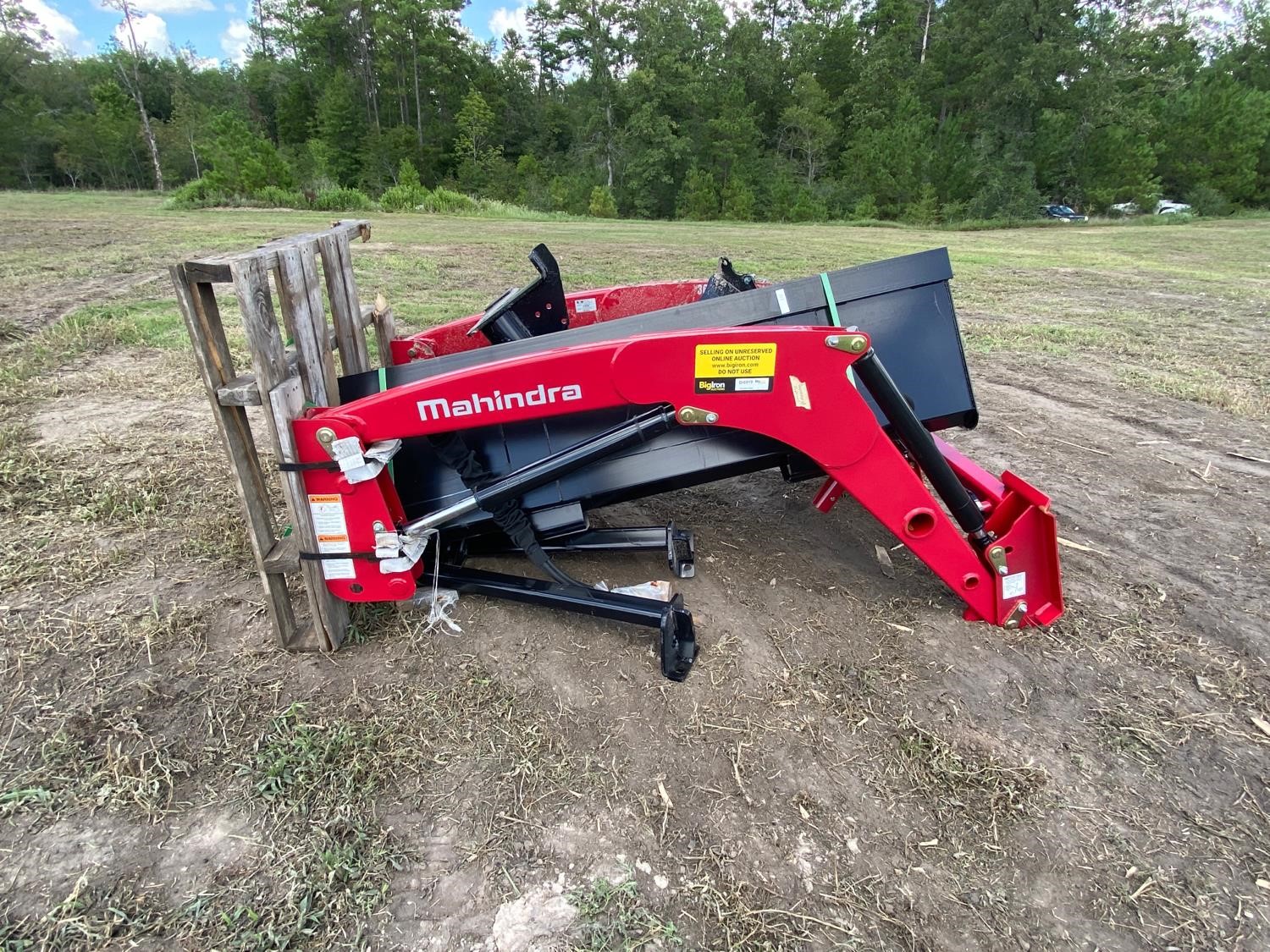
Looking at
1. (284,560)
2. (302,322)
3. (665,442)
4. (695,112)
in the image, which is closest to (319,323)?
(302,322)

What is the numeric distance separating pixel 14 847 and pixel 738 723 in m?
1.98

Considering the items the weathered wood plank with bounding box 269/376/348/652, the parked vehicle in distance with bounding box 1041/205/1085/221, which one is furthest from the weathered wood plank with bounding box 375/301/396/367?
the parked vehicle in distance with bounding box 1041/205/1085/221

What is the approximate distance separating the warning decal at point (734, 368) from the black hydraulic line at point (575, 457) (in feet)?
0.53

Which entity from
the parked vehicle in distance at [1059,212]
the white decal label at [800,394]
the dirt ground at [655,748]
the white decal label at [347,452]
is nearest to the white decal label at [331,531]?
the white decal label at [347,452]

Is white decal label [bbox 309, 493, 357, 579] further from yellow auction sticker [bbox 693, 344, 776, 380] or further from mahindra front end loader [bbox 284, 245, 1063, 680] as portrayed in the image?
yellow auction sticker [bbox 693, 344, 776, 380]

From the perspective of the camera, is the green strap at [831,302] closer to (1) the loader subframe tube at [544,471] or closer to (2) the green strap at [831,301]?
(2) the green strap at [831,301]

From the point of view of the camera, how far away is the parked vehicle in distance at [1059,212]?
30.7m

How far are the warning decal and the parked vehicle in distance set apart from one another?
3417 centimetres

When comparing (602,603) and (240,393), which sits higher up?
(240,393)

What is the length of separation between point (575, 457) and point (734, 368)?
0.61 metres

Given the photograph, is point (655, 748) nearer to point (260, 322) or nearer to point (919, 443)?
point (919, 443)

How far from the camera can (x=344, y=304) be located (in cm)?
297

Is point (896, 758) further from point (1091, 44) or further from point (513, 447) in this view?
point (1091, 44)

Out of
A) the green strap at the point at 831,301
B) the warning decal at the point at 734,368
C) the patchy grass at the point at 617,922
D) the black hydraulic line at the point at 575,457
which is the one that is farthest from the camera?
the green strap at the point at 831,301
